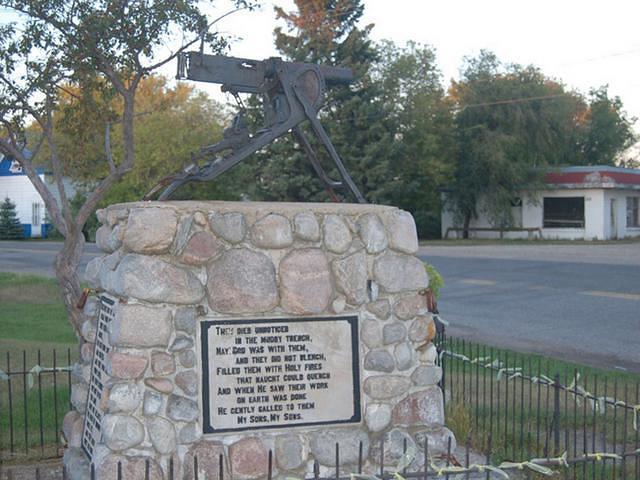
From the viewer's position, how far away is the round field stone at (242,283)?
4.91 m

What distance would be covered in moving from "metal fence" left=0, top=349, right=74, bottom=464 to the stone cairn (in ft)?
3.95

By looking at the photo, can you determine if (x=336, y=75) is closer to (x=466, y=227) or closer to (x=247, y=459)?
(x=247, y=459)

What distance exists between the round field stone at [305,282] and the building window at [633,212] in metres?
40.5

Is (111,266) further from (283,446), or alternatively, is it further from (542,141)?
(542,141)

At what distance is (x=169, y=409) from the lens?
482 centimetres

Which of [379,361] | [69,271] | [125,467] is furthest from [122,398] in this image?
[69,271]

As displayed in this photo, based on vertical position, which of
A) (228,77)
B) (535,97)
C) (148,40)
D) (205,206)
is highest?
(535,97)

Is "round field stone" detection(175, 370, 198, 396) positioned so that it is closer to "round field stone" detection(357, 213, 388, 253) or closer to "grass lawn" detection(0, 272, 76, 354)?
"round field stone" detection(357, 213, 388, 253)

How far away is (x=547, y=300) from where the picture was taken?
1712 centimetres

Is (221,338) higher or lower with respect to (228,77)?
lower

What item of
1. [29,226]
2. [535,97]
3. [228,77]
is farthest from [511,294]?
[29,226]

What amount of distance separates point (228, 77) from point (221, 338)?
5.80 ft

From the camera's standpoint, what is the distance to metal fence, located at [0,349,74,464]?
659 centimetres

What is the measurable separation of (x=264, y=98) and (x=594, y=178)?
36.3 m
